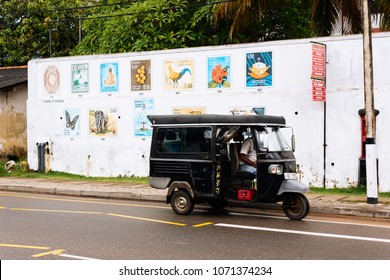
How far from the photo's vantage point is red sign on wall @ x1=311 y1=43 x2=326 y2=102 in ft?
54.4

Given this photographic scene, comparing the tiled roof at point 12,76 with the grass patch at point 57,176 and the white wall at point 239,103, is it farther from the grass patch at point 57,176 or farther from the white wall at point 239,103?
the grass patch at point 57,176

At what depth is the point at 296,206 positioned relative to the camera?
12.2m

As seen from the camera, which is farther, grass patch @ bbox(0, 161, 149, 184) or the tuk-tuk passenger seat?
grass patch @ bbox(0, 161, 149, 184)

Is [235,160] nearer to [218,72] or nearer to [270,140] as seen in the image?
[270,140]

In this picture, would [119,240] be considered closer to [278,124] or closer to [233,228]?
[233,228]

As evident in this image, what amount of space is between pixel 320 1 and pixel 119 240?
1242 centimetres

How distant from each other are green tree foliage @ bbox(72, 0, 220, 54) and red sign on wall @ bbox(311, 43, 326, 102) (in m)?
7.13

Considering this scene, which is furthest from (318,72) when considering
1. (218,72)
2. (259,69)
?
(218,72)

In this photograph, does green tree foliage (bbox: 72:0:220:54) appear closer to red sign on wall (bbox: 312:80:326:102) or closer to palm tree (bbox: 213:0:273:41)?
palm tree (bbox: 213:0:273:41)

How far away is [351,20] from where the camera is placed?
1914 centimetres

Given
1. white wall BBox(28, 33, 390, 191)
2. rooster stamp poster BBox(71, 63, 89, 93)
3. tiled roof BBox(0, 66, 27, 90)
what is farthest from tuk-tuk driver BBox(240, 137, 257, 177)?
tiled roof BBox(0, 66, 27, 90)

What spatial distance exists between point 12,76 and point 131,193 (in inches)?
588

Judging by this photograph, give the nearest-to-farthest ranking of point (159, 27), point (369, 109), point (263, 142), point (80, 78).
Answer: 1. point (263, 142)
2. point (369, 109)
3. point (80, 78)
4. point (159, 27)

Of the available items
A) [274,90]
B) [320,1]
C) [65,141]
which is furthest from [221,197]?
[65,141]
